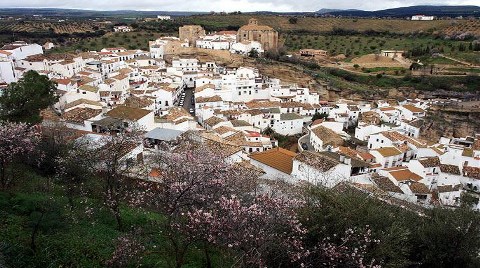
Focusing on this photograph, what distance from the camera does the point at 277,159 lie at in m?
33.2

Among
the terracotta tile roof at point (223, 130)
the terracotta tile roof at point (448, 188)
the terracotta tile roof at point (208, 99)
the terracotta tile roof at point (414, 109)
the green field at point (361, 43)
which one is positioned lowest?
the terracotta tile roof at point (448, 188)

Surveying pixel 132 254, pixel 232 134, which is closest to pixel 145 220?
pixel 132 254

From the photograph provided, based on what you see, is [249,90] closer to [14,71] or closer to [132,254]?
[14,71]

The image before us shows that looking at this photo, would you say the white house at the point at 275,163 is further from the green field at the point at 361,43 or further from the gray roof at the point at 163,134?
the green field at the point at 361,43

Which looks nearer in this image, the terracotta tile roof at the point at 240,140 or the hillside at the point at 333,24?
the terracotta tile roof at the point at 240,140

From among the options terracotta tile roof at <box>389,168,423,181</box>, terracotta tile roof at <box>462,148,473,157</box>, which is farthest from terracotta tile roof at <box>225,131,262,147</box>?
terracotta tile roof at <box>462,148,473,157</box>

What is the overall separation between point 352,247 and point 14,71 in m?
48.1

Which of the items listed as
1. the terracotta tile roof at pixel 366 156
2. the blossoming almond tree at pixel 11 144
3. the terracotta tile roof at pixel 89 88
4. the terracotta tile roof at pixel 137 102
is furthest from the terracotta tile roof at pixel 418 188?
the terracotta tile roof at pixel 89 88

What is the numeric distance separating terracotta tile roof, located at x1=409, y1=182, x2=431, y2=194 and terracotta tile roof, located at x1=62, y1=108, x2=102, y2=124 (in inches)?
1157

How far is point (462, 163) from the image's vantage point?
123 feet

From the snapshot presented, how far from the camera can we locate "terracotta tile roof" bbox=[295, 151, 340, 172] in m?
28.7

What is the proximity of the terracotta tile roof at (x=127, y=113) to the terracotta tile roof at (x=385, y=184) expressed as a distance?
22.2 meters

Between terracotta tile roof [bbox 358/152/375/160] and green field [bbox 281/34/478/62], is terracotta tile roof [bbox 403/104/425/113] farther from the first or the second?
green field [bbox 281/34/478/62]

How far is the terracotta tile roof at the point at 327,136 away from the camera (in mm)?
40375
